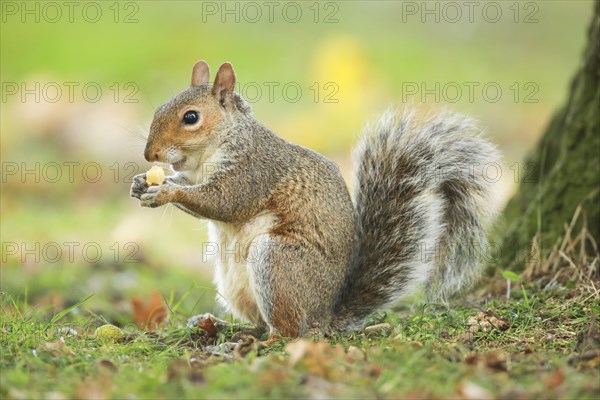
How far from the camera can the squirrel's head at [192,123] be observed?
2.95m

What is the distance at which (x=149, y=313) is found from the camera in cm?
346

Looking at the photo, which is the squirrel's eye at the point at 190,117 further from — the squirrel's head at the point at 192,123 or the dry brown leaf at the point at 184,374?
the dry brown leaf at the point at 184,374

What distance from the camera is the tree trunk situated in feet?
11.1

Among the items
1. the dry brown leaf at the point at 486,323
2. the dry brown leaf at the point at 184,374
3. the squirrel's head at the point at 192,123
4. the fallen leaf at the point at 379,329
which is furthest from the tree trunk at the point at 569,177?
the dry brown leaf at the point at 184,374

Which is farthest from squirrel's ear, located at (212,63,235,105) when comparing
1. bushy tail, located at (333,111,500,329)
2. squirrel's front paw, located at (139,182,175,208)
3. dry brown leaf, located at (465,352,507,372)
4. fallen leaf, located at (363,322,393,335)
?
dry brown leaf, located at (465,352,507,372)

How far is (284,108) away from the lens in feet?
27.2

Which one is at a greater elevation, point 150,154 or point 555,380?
point 150,154

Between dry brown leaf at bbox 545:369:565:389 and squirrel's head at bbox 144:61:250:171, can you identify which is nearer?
dry brown leaf at bbox 545:369:565:389

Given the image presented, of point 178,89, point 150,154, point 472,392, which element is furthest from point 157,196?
point 178,89

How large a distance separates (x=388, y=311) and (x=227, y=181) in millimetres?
806

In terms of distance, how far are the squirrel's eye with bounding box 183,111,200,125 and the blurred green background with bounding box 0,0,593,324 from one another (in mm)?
245

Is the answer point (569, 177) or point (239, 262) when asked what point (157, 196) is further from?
point (569, 177)

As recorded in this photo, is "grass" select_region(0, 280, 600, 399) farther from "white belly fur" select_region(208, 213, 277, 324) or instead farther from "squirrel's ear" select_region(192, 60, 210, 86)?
"squirrel's ear" select_region(192, 60, 210, 86)

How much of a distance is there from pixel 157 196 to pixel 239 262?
36cm
